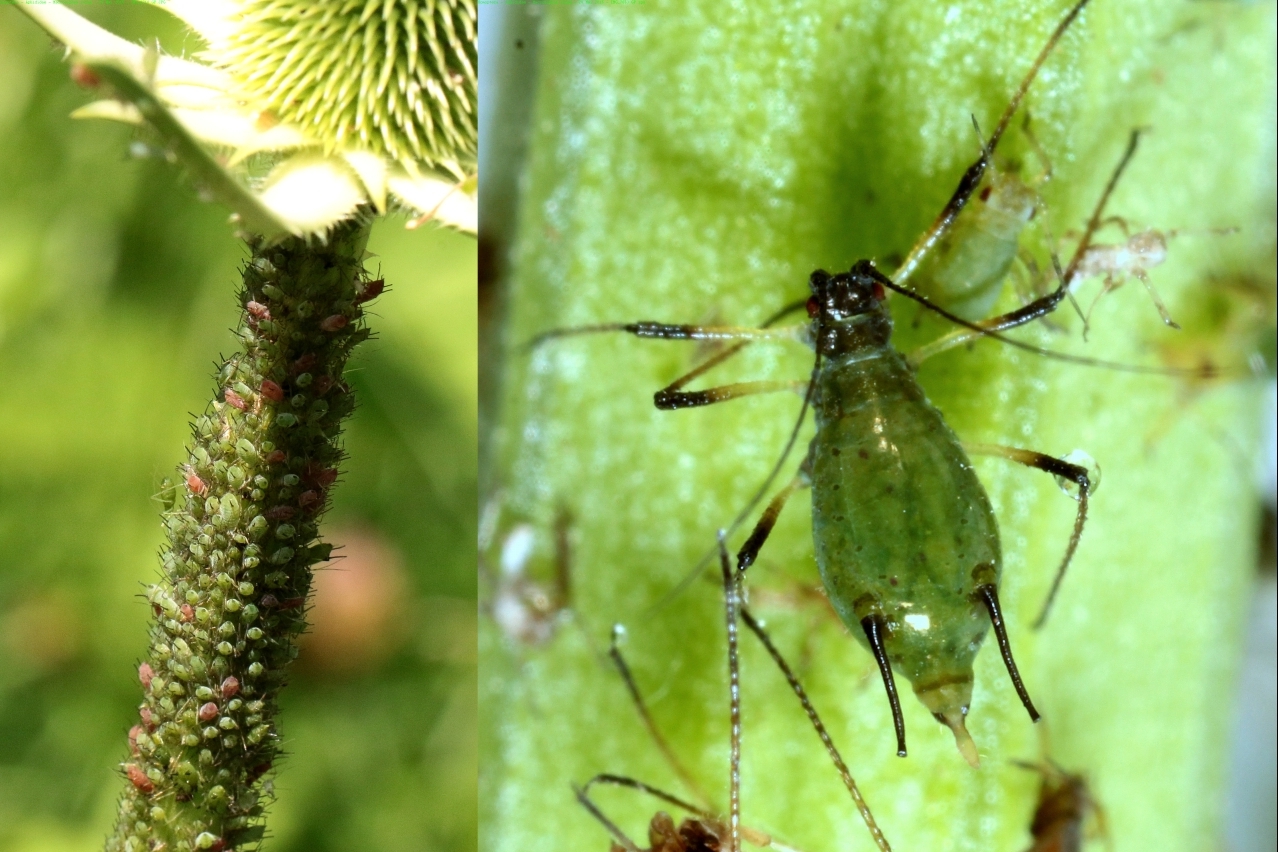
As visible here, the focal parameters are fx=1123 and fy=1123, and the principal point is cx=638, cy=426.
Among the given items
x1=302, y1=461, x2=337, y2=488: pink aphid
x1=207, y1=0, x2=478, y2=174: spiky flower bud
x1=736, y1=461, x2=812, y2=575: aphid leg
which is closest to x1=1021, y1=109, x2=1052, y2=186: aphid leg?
x1=736, y1=461, x2=812, y2=575: aphid leg

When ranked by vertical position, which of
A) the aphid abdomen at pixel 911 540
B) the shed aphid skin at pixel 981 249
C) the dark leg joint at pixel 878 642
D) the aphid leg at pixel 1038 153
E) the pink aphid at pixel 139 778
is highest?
the aphid leg at pixel 1038 153

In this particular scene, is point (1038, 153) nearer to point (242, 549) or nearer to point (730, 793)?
point (730, 793)

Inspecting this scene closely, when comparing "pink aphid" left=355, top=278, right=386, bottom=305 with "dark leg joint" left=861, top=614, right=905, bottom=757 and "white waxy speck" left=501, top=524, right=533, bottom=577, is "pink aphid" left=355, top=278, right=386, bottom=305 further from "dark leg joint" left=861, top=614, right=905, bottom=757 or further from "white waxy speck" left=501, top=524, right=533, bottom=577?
"dark leg joint" left=861, top=614, right=905, bottom=757

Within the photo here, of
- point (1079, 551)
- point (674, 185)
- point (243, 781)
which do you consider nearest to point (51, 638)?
point (243, 781)

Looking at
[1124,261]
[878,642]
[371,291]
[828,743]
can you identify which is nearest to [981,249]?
[1124,261]

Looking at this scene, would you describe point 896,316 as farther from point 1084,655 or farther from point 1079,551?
point 1084,655

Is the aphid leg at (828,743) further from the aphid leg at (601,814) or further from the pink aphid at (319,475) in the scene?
the pink aphid at (319,475)

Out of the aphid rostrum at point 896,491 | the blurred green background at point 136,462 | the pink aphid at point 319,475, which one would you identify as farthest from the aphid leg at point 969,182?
the pink aphid at point 319,475

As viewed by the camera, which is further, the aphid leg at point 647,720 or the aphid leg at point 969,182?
the aphid leg at point 647,720

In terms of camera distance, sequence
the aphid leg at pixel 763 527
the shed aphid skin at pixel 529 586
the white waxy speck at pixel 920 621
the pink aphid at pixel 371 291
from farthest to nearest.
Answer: the shed aphid skin at pixel 529 586 → the aphid leg at pixel 763 527 → the pink aphid at pixel 371 291 → the white waxy speck at pixel 920 621
